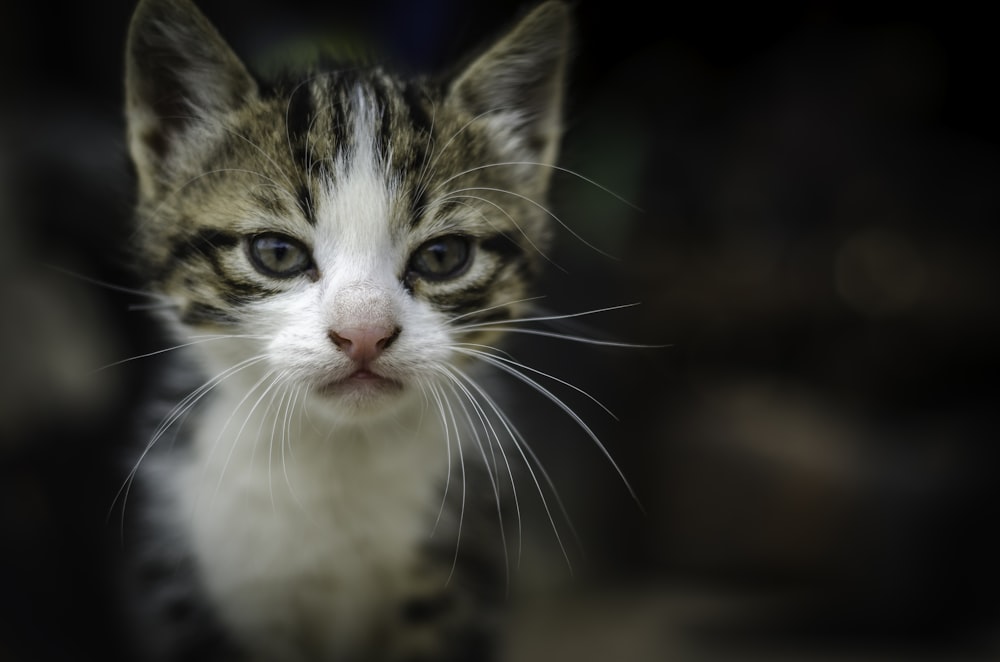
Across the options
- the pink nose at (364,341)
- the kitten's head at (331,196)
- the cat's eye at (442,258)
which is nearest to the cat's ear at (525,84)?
the kitten's head at (331,196)

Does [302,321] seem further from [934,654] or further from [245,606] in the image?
[934,654]

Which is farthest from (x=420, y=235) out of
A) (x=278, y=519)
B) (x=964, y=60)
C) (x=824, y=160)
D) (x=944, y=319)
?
(x=944, y=319)

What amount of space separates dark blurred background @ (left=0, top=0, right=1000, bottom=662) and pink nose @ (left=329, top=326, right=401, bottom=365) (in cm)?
21

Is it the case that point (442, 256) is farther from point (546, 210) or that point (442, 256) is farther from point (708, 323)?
point (708, 323)

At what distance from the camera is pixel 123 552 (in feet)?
2.89

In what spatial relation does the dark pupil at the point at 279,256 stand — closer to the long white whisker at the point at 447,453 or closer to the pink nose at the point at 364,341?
the pink nose at the point at 364,341

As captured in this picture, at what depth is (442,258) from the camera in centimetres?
76

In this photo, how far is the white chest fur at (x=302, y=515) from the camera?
854 millimetres

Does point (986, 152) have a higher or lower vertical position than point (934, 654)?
higher

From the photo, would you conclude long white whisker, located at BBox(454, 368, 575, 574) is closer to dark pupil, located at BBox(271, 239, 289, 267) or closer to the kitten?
the kitten

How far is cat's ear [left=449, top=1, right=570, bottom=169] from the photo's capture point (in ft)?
2.43

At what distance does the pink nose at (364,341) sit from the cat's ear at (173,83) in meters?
0.22

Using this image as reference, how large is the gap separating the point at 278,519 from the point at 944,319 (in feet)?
3.69

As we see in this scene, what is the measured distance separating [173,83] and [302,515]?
0.44m
